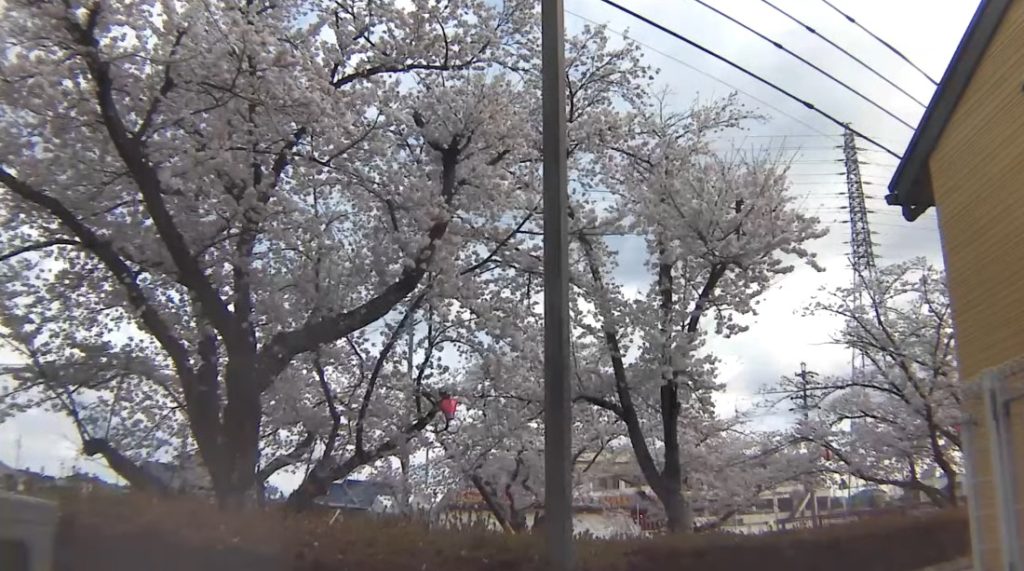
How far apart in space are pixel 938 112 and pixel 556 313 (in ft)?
23.4

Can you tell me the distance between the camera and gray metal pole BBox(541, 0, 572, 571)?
7.97 m

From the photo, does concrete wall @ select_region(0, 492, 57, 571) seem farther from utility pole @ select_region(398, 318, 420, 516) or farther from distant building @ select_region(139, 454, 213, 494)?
utility pole @ select_region(398, 318, 420, 516)

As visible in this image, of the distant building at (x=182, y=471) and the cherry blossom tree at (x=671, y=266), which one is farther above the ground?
the cherry blossom tree at (x=671, y=266)

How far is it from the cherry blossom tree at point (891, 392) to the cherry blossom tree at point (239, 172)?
12113mm

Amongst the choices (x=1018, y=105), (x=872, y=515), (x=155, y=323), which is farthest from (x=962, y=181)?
(x=155, y=323)

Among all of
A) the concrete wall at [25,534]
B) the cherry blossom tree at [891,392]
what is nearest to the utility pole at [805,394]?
the cherry blossom tree at [891,392]

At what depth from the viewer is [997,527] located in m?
9.09

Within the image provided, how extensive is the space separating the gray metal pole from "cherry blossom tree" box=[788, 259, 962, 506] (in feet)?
51.0

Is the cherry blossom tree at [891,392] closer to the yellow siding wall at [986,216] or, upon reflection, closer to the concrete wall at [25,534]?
the yellow siding wall at [986,216]

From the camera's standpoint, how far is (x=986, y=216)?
11484 mm

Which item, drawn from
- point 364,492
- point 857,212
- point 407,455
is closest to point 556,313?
point 407,455

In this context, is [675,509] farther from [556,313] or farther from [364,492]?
[556,313]

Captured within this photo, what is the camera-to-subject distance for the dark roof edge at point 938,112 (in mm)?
11367

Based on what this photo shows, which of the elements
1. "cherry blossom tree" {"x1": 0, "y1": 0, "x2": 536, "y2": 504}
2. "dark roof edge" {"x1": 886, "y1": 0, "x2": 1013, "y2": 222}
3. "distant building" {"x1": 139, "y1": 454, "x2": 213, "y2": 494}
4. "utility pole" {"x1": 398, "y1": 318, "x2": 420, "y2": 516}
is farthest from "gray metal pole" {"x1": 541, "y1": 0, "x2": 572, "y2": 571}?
"utility pole" {"x1": 398, "y1": 318, "x2": 420, "y2": 516}
